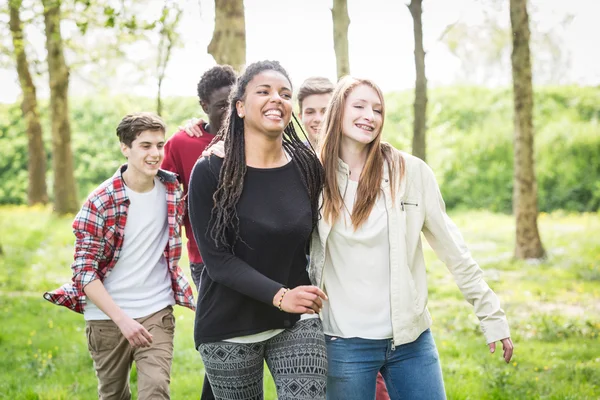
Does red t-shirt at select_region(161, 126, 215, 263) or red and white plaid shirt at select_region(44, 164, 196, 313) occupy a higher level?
red t-shirt at select_region(161, 126, 215, 263)

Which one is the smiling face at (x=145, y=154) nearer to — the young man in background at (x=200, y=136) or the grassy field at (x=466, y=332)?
the young man in background at (x=200, y=136)

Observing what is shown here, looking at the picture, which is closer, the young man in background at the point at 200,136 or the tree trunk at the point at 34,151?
the young man in background at the point at 200,136

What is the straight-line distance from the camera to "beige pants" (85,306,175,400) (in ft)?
11.7

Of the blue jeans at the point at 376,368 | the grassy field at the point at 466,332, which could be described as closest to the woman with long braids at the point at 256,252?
the blue jeans at the point at 376,368

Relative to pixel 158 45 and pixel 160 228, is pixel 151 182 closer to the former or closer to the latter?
pixel 160 228

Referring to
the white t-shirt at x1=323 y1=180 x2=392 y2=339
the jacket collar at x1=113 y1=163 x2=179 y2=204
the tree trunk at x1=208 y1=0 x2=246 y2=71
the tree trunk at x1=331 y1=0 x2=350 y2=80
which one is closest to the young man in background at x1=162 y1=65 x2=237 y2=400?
the jacket collar at x1=113 y1=163 x2=179 y2=204

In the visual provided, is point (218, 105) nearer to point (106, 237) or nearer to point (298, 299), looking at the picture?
point (106, 237)

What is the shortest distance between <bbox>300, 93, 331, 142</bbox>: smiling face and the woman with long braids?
132cm

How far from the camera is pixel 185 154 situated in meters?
4.24

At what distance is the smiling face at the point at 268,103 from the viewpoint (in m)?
2.98

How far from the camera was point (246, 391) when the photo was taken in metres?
2.95

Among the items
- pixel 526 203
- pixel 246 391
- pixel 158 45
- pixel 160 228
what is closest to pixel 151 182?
pixel 160 228

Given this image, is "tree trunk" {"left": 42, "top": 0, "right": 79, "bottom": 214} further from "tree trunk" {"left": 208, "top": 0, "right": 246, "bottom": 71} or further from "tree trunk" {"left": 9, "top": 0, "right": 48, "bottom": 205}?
"tree trunk" {"left": 208, "top": 0, "right": 246, "bottom": 71}

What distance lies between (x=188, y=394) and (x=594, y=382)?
10.4 feet
